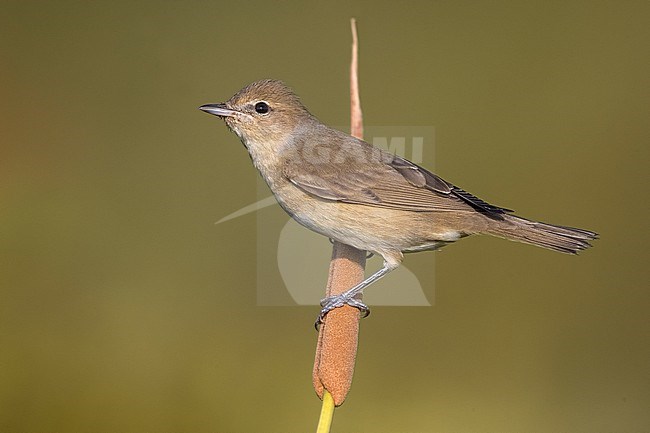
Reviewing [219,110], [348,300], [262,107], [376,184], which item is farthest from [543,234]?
[219,110]

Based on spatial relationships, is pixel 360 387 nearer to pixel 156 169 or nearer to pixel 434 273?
pixel 434 273

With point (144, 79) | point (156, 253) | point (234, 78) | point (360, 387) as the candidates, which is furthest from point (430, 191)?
point (144, 79)

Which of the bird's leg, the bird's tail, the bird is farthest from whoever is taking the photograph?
the bird

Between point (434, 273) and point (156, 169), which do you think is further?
point (156, 169)

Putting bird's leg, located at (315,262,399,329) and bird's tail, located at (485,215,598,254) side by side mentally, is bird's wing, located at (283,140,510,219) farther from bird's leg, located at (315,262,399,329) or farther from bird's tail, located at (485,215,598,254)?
bird's leg, located at (315,262,399,329)

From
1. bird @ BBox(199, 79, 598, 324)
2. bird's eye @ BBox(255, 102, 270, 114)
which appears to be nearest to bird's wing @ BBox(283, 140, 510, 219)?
bird @ BBox(199, 79, 598, 324)
